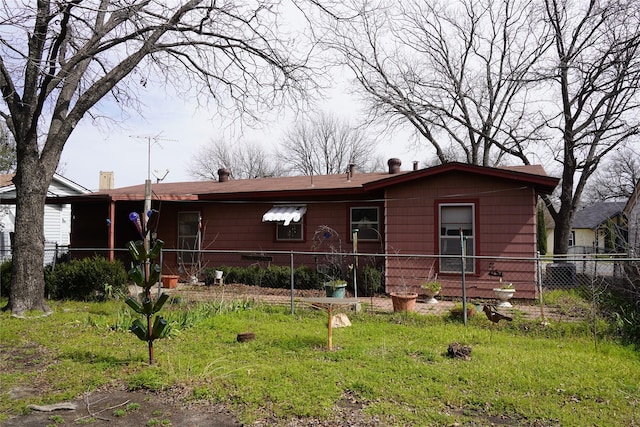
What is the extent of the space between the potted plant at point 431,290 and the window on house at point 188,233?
277 inches

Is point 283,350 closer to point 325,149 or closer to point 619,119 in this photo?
point 619,119

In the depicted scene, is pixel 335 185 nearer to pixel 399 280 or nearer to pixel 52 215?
pixel 399 280

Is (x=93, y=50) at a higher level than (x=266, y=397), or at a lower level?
higher

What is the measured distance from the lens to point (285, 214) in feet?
39.0

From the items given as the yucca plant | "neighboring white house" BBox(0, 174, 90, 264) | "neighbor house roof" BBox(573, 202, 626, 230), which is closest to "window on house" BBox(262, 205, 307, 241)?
the yucca plant

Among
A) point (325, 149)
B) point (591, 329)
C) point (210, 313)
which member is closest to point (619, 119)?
point (591, 329)

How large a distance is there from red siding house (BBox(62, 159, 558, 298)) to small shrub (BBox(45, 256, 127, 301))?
0.48 metres

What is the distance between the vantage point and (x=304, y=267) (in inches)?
448

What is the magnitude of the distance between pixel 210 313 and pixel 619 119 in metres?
15.7

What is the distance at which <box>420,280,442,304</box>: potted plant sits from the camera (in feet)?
31.2

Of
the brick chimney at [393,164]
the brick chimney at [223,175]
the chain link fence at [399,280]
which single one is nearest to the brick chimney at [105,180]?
the brick chimney at [223,175]

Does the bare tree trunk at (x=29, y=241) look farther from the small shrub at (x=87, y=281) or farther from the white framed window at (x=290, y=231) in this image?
the white framed window at (x=290, y=231)

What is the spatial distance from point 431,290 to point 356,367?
4931mm

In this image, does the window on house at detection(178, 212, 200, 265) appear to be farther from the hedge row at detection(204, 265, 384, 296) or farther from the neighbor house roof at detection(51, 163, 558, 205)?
the hedge row at detection(204, 265, 384, 296)
